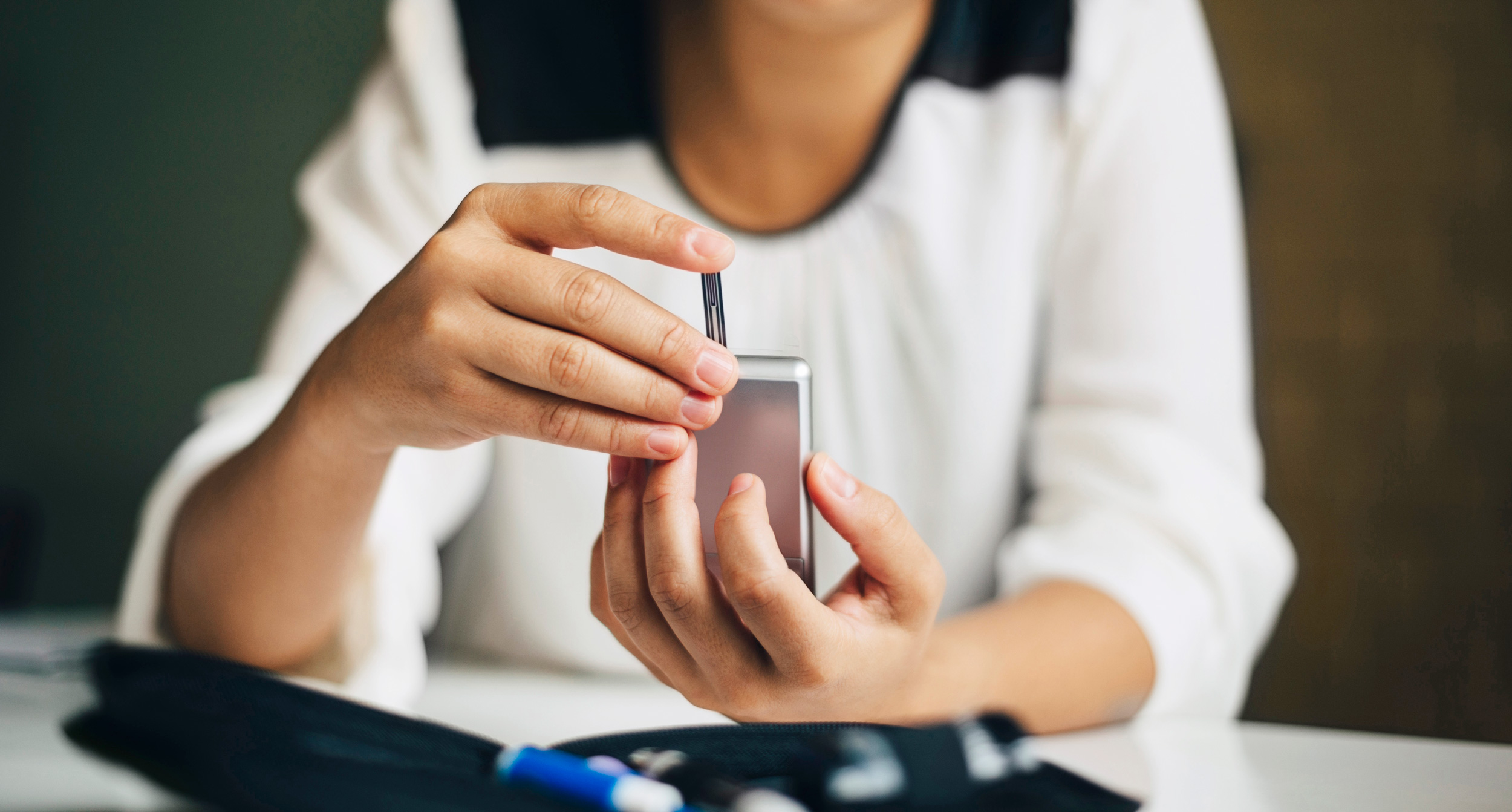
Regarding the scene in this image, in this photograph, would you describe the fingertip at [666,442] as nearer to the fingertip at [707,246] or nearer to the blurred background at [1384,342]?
the fingertip at [707,246]

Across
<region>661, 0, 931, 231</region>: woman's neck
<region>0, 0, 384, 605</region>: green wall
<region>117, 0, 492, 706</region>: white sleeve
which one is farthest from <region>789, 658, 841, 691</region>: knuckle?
<region>0, 0, 384, 605</region>: green wall

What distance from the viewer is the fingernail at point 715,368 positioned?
0.72 ft

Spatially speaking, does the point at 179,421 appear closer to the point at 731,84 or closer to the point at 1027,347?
the point at 731,84

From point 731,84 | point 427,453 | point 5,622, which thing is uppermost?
point 731,84

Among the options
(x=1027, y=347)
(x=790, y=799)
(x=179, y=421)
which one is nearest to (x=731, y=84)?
(x=1027, y=347)

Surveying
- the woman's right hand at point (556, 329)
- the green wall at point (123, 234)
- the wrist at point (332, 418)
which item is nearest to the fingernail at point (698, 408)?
the woman's right hand at point (556, 329)

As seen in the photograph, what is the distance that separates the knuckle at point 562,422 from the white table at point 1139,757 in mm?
128

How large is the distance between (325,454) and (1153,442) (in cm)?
40

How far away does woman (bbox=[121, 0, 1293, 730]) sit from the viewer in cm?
35

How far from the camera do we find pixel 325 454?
1.04 feet

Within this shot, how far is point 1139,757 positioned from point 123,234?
3.12 feet

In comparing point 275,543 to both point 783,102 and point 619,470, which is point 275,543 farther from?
point 783,102

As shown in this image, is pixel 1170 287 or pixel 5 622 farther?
pixel 5 622

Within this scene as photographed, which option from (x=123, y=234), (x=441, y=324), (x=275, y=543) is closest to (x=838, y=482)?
(x=441, y=324)
